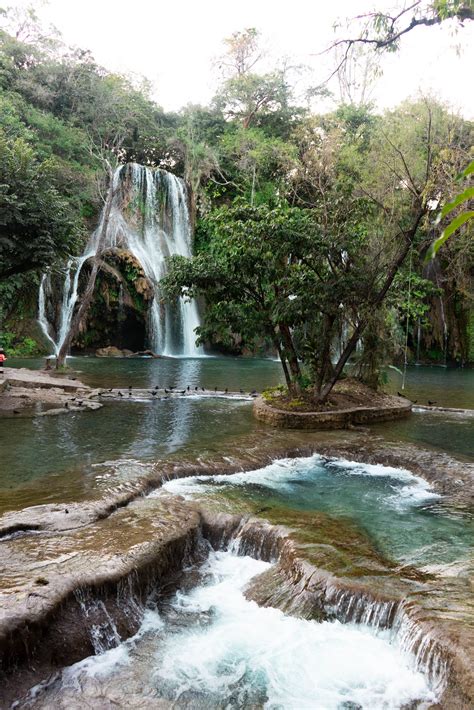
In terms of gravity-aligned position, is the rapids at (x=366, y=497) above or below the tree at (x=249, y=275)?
below

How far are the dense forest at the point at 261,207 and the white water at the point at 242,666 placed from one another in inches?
130

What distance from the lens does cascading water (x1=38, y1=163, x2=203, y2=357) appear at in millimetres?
26958

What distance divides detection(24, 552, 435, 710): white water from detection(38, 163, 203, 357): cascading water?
21.8 m

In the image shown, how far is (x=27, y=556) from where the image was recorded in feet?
16.1

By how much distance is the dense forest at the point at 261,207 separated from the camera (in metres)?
10.8

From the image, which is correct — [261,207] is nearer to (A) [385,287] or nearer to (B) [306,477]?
(A) [385,287]

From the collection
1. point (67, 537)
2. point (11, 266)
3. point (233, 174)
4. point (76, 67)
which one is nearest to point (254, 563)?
point (67, 537)

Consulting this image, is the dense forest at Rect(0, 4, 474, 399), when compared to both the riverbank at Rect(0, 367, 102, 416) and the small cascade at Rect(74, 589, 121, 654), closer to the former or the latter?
the riverbank at Rect(0, 367, 102, 416)

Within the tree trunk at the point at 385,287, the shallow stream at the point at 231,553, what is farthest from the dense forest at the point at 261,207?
the shallow stream at the point at 231,553

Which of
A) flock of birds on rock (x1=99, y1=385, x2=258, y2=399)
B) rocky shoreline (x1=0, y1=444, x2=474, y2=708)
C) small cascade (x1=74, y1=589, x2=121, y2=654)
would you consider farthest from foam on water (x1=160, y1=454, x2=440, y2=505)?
flock of birds on rock (x1=99, y1=385, x2=258, y2=399)

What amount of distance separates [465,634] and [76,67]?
34.2 m

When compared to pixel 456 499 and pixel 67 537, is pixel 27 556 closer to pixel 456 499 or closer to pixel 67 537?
pixel 67 537

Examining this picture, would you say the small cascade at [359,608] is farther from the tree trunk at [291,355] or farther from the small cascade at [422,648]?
the tree trunk at [291,355]

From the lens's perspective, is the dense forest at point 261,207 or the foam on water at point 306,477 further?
the dense forest at point 261,207
